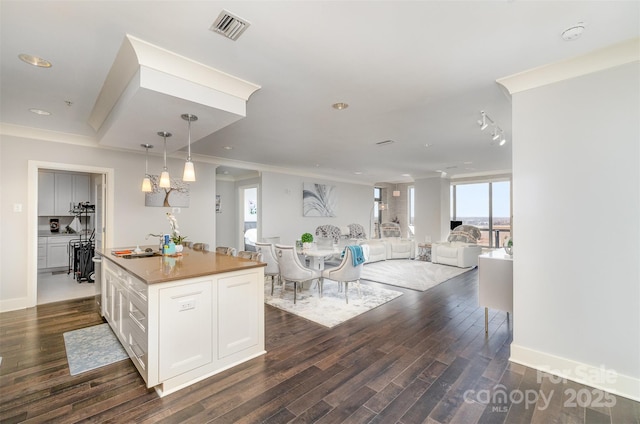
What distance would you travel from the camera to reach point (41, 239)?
21.9 feet

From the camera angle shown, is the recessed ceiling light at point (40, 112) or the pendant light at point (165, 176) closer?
the pendant light at point (165, 176)

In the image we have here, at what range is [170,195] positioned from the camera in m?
5.31

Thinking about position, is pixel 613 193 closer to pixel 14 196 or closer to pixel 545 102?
pixel 545 102

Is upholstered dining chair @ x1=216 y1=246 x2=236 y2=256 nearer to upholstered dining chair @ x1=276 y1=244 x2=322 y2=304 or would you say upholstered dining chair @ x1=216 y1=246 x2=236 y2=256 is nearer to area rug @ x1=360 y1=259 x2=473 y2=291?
upholstered dining chair @ x1=276 y1=244 x2=322 y2=304

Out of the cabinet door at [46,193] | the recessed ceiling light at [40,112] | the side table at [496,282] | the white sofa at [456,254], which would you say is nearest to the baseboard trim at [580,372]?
the side table at [496,282]

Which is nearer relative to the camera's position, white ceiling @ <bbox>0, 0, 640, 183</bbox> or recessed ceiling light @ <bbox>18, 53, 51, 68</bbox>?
white ceiling @ <bbox>0, 0, 640, 183</bbox>

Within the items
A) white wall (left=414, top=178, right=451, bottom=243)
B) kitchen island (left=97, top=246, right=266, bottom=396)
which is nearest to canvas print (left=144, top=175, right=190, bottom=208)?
kitchen island (left=97, top=246, right=266, bottom=396)

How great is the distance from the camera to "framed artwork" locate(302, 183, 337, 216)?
27.0 feet

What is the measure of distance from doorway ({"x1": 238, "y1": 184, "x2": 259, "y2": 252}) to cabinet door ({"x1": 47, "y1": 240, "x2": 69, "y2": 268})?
422 cm

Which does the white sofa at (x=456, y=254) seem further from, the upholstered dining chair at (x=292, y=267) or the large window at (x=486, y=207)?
the upholstered dining chair at (x=292, y=267)

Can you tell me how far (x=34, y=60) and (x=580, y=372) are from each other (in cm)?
526

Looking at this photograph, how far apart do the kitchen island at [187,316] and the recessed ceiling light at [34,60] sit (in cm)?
186

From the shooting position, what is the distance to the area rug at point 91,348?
259cm


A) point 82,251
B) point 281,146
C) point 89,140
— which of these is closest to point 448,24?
point 281,146
